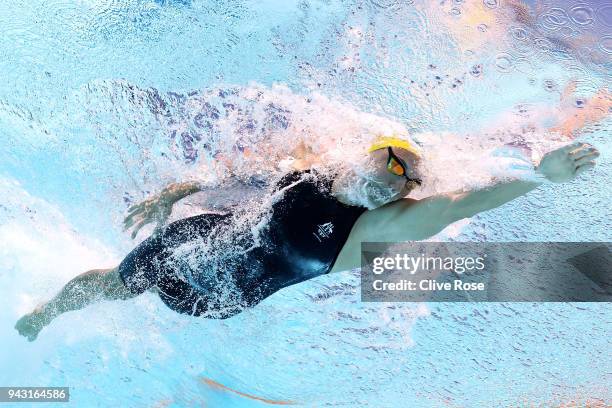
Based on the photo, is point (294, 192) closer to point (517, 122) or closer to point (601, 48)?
point (517, 122)

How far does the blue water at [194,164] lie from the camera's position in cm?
345

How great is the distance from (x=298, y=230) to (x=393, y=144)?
535 mm

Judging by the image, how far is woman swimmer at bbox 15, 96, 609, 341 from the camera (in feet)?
6.14

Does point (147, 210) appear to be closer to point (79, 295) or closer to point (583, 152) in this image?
point (79, 295)

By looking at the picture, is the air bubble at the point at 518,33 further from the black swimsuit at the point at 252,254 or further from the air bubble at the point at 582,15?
the black swimsuit at the point at 252,254

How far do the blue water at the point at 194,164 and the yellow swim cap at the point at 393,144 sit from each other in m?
1.16

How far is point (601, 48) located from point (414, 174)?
2.20 metres

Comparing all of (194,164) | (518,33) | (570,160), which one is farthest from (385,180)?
(518,33)

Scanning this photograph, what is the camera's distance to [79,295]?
284 cm

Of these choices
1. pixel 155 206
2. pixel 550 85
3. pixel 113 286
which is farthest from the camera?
pixel 550 85

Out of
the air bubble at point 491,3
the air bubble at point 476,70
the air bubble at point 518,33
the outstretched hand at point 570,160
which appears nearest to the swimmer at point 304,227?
the outstretched hand at point 570,160

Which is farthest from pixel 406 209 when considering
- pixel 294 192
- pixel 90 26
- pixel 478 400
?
pixel 478 400

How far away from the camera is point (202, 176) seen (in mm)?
3203

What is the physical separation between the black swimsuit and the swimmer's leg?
14cm
